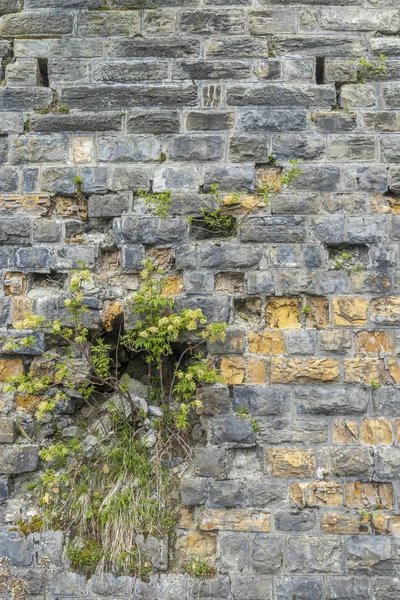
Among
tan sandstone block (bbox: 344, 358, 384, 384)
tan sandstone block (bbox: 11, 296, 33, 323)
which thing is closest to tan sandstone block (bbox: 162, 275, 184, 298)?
tan sandstone block (bbox: 11, 296, 33, 323)

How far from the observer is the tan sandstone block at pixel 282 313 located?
3.81 meters

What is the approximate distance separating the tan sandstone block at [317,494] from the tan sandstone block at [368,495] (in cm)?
6

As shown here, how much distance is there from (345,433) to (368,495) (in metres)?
0.38

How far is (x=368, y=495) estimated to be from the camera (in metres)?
3.57

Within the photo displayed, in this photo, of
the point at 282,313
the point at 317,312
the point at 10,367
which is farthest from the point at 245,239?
the point at 10,367

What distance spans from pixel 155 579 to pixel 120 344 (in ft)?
4.75

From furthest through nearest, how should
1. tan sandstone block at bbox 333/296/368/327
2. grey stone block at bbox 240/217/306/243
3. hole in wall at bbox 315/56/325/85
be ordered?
1. hole in wall at bbox 315/56/325/85
2. grey stone block at bbox 240/217/306/243
3. tan sandstone block at bbox 333/296/368/327

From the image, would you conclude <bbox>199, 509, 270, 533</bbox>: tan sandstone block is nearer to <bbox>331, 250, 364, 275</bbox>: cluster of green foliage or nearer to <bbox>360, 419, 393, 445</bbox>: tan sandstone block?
<bbox>360, 419, 393, 445</bbox>: tan sandstone block

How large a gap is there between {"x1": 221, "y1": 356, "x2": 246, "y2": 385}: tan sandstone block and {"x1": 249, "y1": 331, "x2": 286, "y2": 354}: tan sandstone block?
0.37ft

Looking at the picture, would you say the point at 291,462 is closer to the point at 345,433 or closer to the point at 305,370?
the point at 345,433

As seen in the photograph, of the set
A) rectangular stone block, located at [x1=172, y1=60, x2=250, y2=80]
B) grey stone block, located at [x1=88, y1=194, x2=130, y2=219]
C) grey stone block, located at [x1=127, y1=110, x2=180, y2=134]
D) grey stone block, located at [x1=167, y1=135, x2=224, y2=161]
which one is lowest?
grey stone block, located at [x1=88, y1=194, x2=130, y2=219]

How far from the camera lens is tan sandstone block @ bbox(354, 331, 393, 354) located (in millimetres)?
3736

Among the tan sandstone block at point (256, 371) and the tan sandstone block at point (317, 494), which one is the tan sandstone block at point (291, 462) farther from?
the tan sandstone block at point (256, 371)

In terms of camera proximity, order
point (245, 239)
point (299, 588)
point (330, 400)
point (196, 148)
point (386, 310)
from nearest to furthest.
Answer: point (299, 588), point (330, 400), point (386, 310), point (245, 239), point (196, 148)
